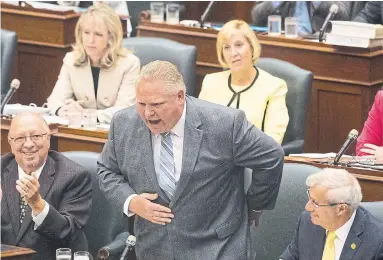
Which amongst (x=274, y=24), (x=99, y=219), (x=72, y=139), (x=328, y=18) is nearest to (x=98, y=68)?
(x=72, y=139)

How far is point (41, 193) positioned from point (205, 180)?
2.88 feet

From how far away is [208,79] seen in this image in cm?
612

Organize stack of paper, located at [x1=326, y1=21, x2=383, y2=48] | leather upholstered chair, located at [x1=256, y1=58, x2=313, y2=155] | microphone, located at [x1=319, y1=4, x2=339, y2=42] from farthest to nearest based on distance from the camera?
microphone, located at [x1=319, y1=4, x2=339, y2=42], stack of paper, located at [x1=326, y1=21, x2=383, y2=48], leather upholstered chair, located at [x1=256, y1=58, x2=313, y2=155]

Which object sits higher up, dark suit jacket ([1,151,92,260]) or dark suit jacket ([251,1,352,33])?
dark suit jacket ([251,1,352,33])

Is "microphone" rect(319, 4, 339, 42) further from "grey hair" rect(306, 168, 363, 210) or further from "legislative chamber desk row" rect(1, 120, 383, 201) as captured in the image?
"grey hair" rect(306, 168, 363, 210)

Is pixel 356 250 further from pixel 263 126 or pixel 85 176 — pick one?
pixel 263 126

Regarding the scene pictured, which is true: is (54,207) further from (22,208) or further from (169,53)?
(169,53)

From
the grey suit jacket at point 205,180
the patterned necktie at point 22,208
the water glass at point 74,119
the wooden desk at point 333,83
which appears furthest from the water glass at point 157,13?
the grey suit jacket at point 205,180

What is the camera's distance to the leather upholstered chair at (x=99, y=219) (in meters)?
5.02

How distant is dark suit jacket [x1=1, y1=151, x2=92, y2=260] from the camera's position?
4.75m

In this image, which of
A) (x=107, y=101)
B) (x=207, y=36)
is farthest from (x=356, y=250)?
(x=207, y=36)

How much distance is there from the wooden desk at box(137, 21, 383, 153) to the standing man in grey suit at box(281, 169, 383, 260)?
2297mm

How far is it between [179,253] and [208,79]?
1975 mm

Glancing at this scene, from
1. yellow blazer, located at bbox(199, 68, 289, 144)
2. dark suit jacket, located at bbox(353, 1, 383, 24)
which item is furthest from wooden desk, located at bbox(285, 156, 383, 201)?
dark suit jacket, located at bbox(353, 1, 383, 24)
